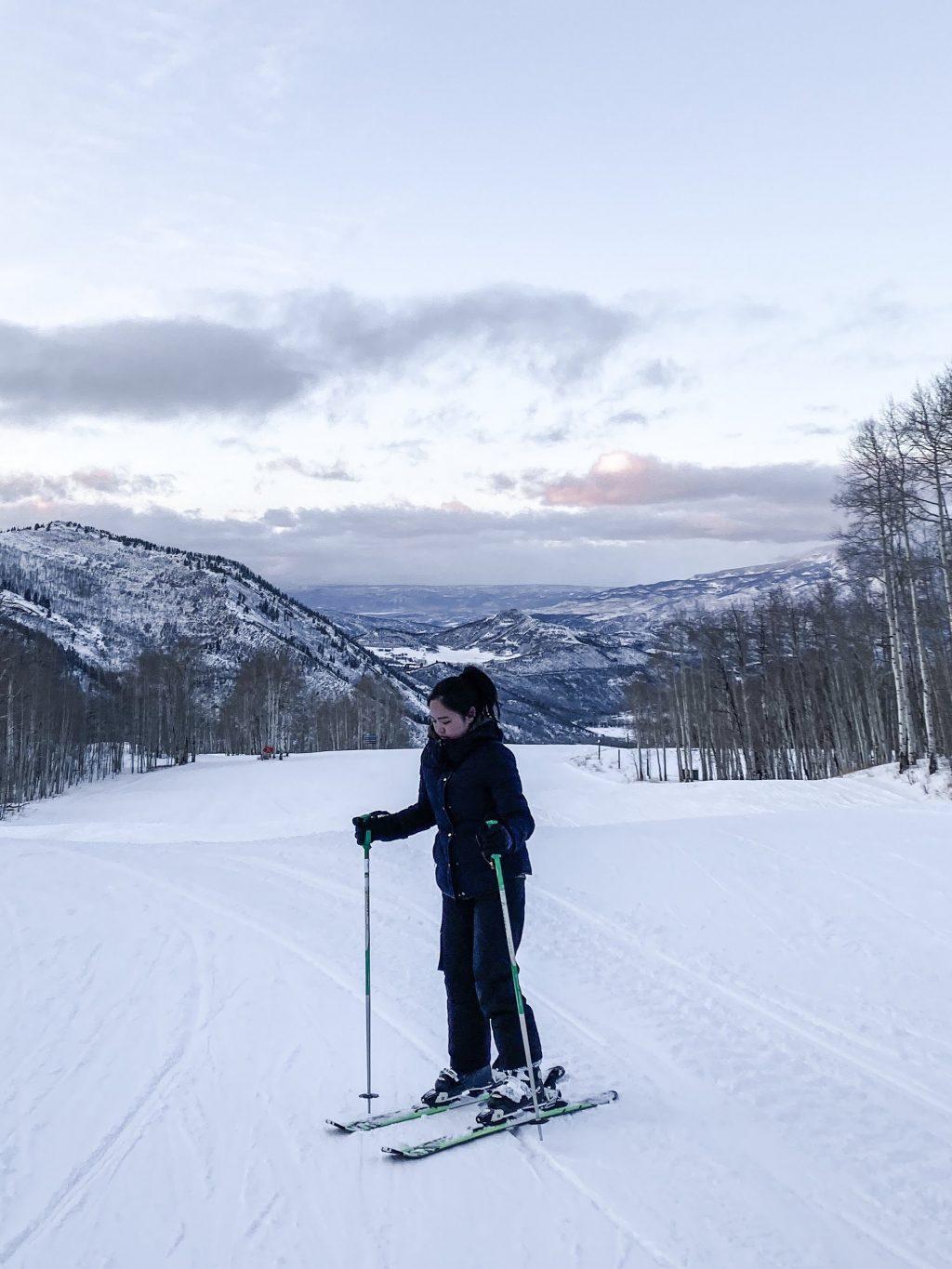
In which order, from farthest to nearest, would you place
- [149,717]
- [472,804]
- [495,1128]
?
[149,717]
[472,804]
[495,1128]

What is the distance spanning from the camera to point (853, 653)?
113ft

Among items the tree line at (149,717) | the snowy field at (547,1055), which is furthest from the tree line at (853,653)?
the tree line at (149,717)

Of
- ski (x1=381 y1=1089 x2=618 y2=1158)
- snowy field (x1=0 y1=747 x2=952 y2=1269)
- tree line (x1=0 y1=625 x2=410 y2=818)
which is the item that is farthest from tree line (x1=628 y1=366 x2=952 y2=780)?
tree line (x1=0 y1=625 x2=410 y2=818)

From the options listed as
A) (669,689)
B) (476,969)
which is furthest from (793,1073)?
(669,689)

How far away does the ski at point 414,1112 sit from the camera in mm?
4238

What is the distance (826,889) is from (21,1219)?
350 inches

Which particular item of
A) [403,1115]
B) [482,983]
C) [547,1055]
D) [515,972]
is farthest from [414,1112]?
[547,1055]

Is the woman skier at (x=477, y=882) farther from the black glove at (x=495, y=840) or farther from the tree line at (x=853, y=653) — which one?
the tree line at (x=853, y=653)

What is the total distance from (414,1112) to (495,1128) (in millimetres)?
513

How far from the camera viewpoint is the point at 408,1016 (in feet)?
19.7

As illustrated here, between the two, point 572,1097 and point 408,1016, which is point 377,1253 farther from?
point 408,1016

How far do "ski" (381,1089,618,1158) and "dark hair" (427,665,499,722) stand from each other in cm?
212

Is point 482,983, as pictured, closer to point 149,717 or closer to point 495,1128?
point 495,1128

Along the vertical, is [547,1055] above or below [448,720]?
below
